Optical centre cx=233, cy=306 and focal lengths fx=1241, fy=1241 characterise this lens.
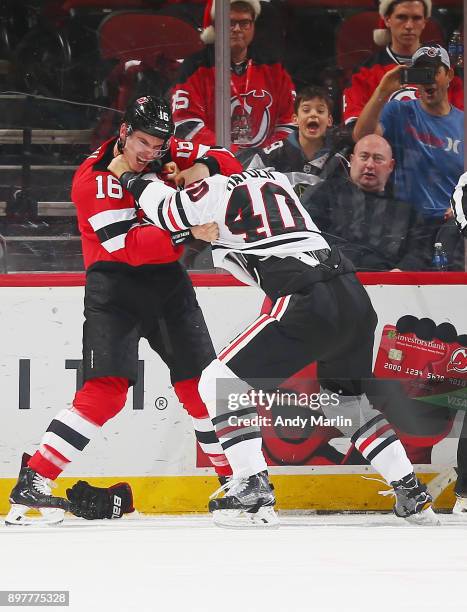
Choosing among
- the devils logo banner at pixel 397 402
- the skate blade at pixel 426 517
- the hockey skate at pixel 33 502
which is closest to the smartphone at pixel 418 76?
the devils logo banner at pixel 397 402

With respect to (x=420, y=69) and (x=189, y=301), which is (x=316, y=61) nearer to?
(x=420, y=69)

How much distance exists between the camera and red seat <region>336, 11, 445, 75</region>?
4.68 meters

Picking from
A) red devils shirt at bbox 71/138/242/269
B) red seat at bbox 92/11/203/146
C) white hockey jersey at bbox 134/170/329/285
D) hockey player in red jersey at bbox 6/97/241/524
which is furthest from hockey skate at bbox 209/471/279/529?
red seat at bbox 92/11/203/146

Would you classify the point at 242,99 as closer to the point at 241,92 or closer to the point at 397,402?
the point at 241,92

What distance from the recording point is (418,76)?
15.6ft

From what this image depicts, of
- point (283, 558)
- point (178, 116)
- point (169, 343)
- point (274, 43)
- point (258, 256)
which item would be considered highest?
point (274, 43)

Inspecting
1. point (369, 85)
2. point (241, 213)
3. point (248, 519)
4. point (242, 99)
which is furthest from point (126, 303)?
point (369, 85)

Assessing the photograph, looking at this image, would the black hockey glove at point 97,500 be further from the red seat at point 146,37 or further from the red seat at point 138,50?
the red seat at point 146,37

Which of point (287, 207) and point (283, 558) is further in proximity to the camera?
point (287, 207)

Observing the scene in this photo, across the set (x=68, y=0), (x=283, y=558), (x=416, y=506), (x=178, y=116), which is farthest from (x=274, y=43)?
(x=283, y=558)

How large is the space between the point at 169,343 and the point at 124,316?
0.61ft

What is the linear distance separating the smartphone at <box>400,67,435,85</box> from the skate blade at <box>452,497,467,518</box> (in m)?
1.58

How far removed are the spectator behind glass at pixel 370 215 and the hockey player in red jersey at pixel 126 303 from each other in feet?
1.76

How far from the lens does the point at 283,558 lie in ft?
10.4
